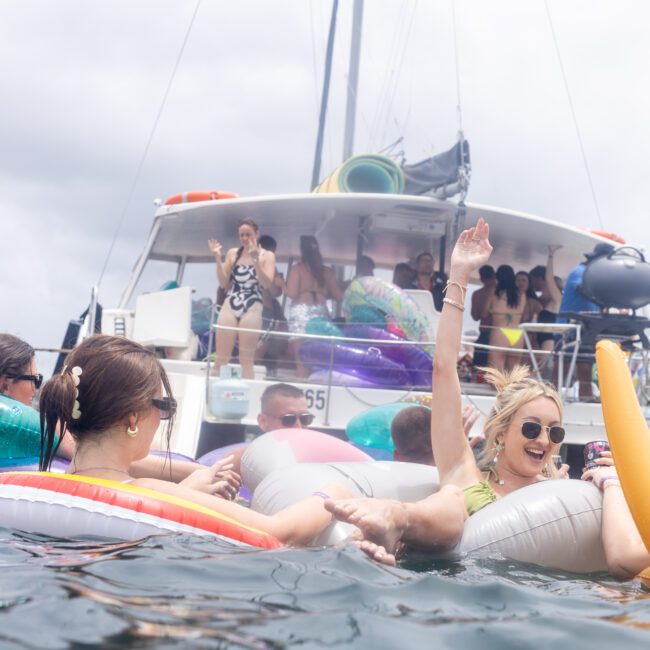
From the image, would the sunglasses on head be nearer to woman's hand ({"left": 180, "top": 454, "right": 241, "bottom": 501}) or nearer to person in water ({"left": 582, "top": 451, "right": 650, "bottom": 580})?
woman's hand ({"left": 180, "top": 454, "right": 241, "bottom": 501})

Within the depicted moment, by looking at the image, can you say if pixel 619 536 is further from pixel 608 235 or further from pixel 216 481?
pixel 608 235

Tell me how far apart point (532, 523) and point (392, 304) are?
14.7 feet

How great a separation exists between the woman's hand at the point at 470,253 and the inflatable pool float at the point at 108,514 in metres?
1.52

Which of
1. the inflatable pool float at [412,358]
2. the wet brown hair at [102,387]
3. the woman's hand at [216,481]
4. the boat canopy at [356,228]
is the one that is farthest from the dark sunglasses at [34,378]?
the boat canopy at [356,228]

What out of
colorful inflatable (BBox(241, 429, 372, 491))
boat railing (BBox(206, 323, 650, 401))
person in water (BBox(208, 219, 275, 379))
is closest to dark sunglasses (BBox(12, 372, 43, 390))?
colorful inflatable (BBox(241, 429, 372, 491))

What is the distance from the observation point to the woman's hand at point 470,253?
3.52m

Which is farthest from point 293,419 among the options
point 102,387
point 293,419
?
point 102,387

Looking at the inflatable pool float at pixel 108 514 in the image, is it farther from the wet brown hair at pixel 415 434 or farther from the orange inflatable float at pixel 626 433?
the wet brown hair at pixel 415 434

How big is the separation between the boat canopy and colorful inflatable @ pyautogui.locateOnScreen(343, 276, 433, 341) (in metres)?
1.07

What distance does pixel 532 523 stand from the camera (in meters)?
2.97

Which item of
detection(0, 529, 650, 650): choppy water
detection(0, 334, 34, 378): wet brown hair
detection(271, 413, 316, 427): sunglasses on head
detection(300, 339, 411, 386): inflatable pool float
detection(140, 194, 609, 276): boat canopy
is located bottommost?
detection(0, 529, 650, 650): choppy water

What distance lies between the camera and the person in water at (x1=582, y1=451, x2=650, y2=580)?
2744 millimetres

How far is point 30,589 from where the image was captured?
6.09 feet

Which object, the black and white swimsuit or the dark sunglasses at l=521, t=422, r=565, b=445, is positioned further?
the black and white swimsuit
